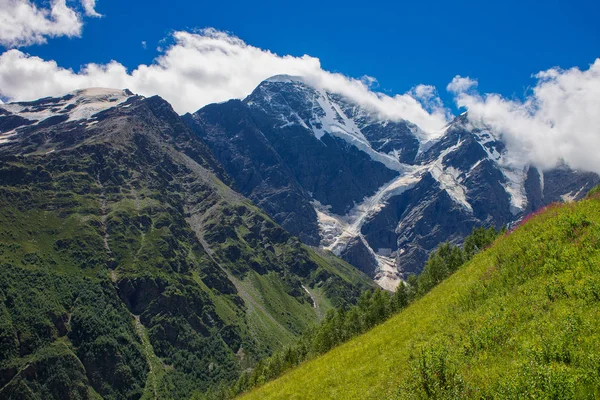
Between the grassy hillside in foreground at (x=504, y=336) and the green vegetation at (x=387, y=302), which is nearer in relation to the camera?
the grassy hillside in foreground at (x=504, y=336)

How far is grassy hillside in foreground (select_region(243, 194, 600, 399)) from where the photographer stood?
1720 centimetres

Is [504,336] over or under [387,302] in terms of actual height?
over

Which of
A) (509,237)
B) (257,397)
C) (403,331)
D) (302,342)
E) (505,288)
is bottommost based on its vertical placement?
(302,342)

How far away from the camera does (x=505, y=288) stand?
2738 centimetres

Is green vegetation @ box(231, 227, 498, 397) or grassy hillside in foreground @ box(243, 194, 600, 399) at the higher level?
grassy hillside in foreground @ box(243, 194, 600, 399)

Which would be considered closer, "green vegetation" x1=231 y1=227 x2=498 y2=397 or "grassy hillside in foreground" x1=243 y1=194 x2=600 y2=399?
"grassy hillside in foreground" x1=243 y1=194 x2=600 y2=399

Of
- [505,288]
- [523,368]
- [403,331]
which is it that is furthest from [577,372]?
[403,331]

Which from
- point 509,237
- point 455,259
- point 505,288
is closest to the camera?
point 505,288

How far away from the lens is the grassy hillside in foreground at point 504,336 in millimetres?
17203

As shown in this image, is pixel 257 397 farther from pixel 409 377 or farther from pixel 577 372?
pixel 577 372

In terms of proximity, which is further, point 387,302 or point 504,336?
point 387,302

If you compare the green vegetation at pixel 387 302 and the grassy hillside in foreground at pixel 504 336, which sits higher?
the grassy hillside in foreground at pixel 504 336

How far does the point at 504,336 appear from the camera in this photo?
21.6 meters

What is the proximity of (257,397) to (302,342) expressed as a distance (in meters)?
88.5
